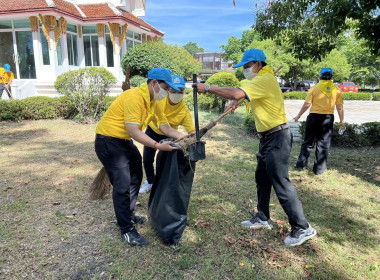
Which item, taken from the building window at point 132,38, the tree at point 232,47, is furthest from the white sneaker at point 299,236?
the tree at point 232,47

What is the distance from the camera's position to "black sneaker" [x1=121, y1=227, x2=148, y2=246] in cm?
304

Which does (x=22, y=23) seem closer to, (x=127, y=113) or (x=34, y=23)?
(x=34, y=23)

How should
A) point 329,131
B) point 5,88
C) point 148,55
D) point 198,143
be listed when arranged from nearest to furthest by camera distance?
point 198,143, point 329,131, point 5,88, point 148,55

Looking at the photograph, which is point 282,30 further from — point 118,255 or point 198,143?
point 118,255

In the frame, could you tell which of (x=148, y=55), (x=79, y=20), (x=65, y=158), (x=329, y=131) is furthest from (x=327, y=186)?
(x=79, y=20)

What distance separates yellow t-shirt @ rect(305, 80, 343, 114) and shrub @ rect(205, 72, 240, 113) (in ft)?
19.8

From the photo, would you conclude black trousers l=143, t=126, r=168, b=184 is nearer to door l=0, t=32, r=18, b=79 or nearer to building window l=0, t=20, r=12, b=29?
door l=0, t=32, r=18, b=79

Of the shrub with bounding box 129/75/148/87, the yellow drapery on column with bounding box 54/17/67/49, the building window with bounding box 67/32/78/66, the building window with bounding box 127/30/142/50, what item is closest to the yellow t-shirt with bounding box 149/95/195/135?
the shrub with bounding box 129/75/148/87

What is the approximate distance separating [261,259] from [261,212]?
0.66m

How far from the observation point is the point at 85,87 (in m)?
9.59

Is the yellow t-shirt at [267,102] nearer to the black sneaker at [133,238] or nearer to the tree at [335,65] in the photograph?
the black sneaker at [133,238]

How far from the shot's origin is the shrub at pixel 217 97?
11.1m

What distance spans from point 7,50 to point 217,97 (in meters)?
12.1

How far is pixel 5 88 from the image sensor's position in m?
12.0
